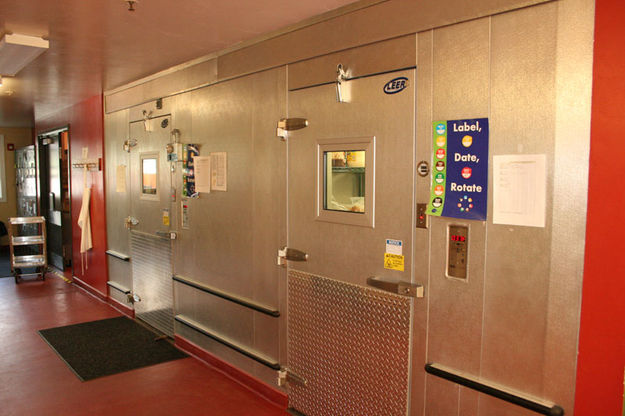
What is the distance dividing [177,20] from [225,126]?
102 cm

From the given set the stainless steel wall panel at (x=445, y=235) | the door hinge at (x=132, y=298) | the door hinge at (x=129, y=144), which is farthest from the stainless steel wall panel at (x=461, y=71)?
the door hinge at (x=132, y=298)

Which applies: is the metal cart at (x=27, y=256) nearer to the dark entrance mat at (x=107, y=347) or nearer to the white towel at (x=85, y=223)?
the white towel at (x=85, y=223)

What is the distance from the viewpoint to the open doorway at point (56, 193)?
312 inches

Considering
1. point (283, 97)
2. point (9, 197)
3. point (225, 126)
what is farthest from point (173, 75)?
point (9, 197)

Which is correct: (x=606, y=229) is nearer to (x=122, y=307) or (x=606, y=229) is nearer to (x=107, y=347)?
(x=107, y=347)

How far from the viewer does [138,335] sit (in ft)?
16.8

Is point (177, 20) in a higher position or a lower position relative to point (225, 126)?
higher

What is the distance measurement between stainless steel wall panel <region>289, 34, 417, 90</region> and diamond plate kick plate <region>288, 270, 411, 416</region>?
4.32 ft

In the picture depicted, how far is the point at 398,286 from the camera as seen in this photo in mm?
2609

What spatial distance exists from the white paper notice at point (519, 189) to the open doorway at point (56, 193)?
7.04 m

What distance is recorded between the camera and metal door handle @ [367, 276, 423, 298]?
2529 millimetres

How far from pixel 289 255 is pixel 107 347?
103 inches

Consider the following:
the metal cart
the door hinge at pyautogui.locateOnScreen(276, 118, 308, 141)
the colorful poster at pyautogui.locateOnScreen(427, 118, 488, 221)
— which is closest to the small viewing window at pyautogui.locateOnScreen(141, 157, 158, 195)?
the door hinge at pyautogui.locateOnScreen(276, 118, 308, 141)

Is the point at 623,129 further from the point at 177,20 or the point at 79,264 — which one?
the point at 79,264
